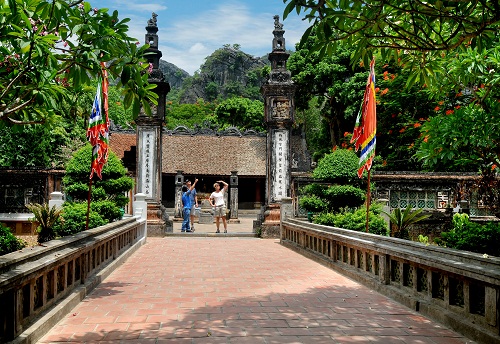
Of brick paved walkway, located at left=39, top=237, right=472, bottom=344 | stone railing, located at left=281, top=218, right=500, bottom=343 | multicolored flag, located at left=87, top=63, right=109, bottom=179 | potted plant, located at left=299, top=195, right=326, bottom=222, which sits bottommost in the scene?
brick paved walkway, located at left=39, top=237, right=472, bottom=344

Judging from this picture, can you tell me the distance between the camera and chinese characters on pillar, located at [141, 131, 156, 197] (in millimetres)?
16328

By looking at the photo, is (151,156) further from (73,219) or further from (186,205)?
(73,219)

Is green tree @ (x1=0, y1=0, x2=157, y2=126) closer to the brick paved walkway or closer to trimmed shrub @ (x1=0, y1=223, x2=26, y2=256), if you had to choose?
trimmed shrub @ (x1=0, y1=223, x2=26, y2=256)

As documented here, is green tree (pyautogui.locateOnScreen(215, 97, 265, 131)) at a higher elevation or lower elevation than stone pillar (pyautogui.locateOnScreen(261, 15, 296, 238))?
higher

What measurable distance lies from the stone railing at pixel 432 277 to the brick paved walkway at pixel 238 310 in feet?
0.50

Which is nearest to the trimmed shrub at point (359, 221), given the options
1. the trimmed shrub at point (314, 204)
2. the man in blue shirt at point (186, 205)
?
the trimmed shrub at point (314, 204)

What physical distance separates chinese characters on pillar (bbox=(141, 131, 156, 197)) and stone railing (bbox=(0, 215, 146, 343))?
8169 mm

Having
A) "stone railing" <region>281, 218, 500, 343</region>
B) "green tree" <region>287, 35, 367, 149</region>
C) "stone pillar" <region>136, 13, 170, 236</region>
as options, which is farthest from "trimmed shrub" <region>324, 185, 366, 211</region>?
"green tree" <region>287, 35, 367, 149</region>

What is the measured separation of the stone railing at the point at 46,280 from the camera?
383 cm

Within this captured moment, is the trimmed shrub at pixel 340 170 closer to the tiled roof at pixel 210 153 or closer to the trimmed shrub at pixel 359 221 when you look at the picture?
the trimmed shrub at pixel 359 221

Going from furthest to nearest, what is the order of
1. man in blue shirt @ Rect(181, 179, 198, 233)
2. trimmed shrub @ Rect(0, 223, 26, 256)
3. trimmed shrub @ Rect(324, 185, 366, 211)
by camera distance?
man in blue shirt @ Rect(181, 179, 198, 233)
trimmed shrub @ Rect(324, 185, 366, 211)
trimmed shrub @ Rect(0, 223, 26, 256)

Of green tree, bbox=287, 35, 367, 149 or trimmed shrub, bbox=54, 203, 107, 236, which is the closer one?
trimmed shrub, bbox=54, 203, 107, 236

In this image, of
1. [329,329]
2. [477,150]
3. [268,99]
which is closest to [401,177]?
[268,99]

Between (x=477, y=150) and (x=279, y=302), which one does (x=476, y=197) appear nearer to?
(x=477, y=150)
